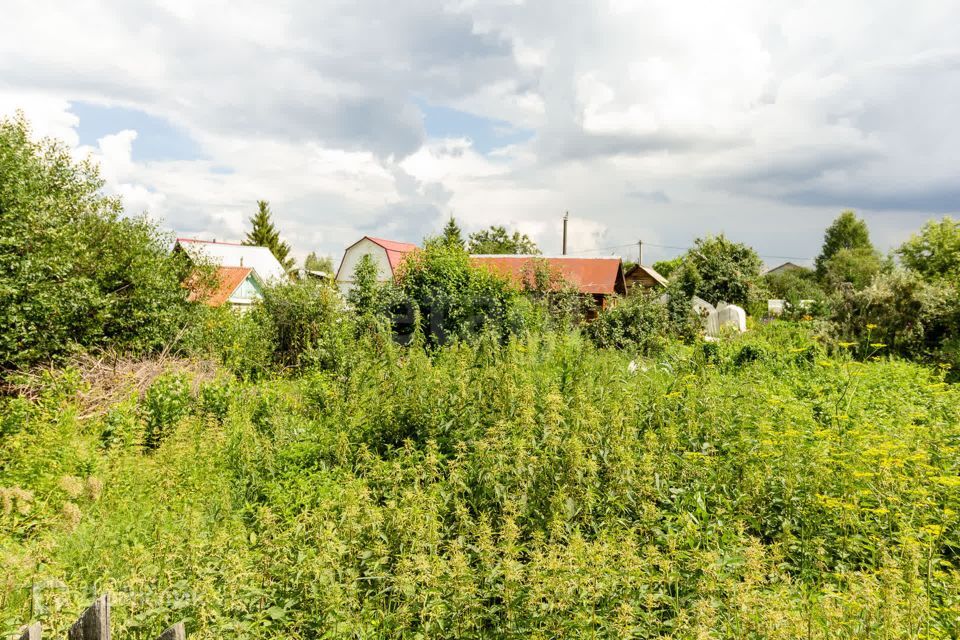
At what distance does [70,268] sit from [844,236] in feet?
204

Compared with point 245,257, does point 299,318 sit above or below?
below

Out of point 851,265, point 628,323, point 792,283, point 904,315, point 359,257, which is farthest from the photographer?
point 851,265

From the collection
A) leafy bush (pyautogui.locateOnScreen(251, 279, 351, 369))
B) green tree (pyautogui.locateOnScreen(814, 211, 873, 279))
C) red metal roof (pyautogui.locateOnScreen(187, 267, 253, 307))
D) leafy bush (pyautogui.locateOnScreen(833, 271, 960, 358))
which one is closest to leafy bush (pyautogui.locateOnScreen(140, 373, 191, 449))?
leafy bush (pyautogui.locateOnScreen(251, 279, 351, 369))

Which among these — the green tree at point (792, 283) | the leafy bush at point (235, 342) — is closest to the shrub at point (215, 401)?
the leafy bush at point (235, 342)

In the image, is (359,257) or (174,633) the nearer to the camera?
(174,633)

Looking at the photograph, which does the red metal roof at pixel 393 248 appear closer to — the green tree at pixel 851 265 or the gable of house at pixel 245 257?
the gable of house at pixel 245 257

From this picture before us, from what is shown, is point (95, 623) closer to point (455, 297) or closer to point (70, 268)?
point (70, 268)

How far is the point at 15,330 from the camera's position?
9.30 meters

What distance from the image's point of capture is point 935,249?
29641 millimetres

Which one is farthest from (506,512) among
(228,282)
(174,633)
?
(228,282)

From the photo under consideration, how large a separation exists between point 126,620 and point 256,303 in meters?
12.0

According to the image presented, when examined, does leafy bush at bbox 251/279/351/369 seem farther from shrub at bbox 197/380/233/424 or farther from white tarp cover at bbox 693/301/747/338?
white tarp cover at bbox 693/301/747/338

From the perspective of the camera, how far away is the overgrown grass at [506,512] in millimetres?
2980

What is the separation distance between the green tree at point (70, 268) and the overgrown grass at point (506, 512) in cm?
296
